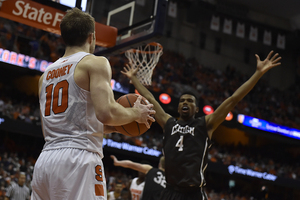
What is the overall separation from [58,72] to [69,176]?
0.76 m

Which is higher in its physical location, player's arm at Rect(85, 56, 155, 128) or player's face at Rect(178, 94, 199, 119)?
player's face at Rect(178, 94, 199, 119)

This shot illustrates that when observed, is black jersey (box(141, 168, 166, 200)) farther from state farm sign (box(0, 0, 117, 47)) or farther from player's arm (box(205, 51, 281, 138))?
state farm sign (box(0, 0, 117, 47))


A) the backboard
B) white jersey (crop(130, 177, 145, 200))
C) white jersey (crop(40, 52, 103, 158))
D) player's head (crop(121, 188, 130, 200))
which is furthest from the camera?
player's head (crop(121, 188, 130, 200))

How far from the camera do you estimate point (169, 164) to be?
4.33m

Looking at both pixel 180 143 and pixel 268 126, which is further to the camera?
pixel 268 126

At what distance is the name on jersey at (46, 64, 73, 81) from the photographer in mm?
2525

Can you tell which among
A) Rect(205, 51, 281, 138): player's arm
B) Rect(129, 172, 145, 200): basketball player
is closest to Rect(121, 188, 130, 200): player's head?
Rect(129, 172, 145, 200): basketball player

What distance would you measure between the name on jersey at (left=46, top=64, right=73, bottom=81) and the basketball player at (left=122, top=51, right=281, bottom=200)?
7.03ft

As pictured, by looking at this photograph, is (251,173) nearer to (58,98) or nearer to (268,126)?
(268,126)

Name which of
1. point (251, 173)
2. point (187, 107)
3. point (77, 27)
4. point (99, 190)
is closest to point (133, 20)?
point (187, 107)

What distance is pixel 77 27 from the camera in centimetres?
252

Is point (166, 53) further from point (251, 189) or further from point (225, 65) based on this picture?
point (251, 189)

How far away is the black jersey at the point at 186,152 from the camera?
4168 millimetres

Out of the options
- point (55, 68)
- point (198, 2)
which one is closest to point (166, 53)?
point (198, 2)
